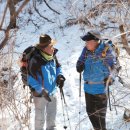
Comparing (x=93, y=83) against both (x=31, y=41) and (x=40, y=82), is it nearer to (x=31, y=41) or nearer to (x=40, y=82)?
(x=40, y=82)

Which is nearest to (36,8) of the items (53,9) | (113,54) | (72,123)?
(53,9)

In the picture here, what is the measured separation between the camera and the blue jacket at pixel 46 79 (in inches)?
197

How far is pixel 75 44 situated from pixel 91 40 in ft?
16.4

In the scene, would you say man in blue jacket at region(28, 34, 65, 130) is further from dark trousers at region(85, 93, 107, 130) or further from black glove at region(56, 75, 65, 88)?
dark trousers at region(85, 93, 107, 130)

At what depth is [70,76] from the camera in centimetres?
850

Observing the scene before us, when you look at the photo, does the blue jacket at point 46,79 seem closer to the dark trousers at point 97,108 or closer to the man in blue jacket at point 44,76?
the man in blue jacket at point 44,76

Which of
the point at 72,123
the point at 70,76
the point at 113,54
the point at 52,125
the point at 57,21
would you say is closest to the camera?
the point at 113,54

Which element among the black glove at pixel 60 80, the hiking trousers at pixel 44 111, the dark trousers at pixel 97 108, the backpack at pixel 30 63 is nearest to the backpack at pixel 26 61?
the backpack at pixel 30 63

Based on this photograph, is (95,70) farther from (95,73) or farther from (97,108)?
(97,108)

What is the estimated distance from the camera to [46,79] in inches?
199

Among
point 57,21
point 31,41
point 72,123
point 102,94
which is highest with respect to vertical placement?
point 57,21

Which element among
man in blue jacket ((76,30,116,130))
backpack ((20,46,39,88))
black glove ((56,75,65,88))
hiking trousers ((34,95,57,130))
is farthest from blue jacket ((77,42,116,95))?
backpack ((20,46,39,88))

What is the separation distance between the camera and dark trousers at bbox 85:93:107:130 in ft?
17.0

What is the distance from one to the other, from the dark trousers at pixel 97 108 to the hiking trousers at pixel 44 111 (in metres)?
0.50
